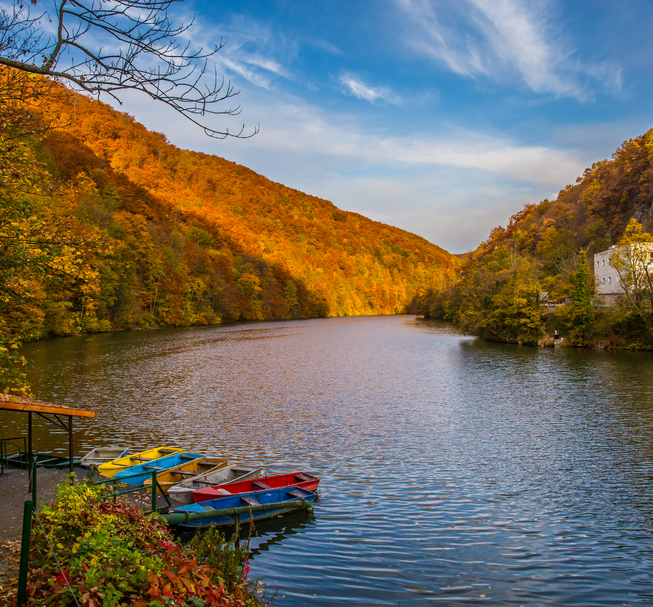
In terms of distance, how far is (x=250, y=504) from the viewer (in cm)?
1099

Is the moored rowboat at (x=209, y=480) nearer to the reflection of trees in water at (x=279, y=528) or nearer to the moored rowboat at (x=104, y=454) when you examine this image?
the reflection of trees in water at (x=279, y=528)

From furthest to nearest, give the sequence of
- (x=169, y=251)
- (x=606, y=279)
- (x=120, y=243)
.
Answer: (x=169, y=251) → (x=120, y=243) → (x=606, y=279)

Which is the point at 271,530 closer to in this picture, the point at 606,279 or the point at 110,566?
the point at 110,566

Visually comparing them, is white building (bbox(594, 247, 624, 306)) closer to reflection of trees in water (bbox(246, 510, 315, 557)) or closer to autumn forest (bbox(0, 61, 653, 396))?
autumn forest (bbox(0, 61, 653, 396))

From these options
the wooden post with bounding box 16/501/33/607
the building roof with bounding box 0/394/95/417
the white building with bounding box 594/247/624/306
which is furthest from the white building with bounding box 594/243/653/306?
the wooden post with bounding box 16/501/33/607

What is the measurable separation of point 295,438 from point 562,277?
62.2 metres

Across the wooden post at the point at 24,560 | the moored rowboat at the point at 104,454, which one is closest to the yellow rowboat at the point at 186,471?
the moored rowboat at the point at 104,454

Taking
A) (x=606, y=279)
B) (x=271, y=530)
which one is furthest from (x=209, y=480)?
(x=606, y=279)

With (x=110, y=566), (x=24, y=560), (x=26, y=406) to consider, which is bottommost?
(x=110, y=566)

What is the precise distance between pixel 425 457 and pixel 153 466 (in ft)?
30.0

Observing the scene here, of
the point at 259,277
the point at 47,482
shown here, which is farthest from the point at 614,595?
the point at 259,277

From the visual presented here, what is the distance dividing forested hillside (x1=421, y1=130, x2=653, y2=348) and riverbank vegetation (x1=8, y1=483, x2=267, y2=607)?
173 feet

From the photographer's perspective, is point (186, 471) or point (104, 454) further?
point (104, 454)

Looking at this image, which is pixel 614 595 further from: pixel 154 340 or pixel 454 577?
pixel 154 340
